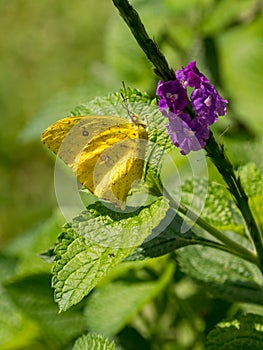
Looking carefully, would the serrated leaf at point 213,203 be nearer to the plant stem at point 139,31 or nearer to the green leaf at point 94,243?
the green leaf at point 94,243

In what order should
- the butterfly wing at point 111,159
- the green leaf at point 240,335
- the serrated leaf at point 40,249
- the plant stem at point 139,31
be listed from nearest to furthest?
1. the plant stem at point 139,31
2. the butterfly wing at point 111,159
3. the green leaf at point 240,335
4. the serrated leaf at point 40,249

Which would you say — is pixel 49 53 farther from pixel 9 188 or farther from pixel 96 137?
pixel 96 137

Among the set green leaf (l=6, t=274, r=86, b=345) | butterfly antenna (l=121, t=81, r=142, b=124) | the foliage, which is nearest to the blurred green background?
the foliage

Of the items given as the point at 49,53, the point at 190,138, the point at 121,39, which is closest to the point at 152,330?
the point at 190,138

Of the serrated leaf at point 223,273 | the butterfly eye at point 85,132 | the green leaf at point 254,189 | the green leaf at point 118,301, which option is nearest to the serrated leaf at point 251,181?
the green leaf at point 254,189

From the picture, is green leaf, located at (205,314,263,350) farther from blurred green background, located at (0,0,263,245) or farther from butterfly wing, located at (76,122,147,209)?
blurred green background, located at (0,0,263,245)
